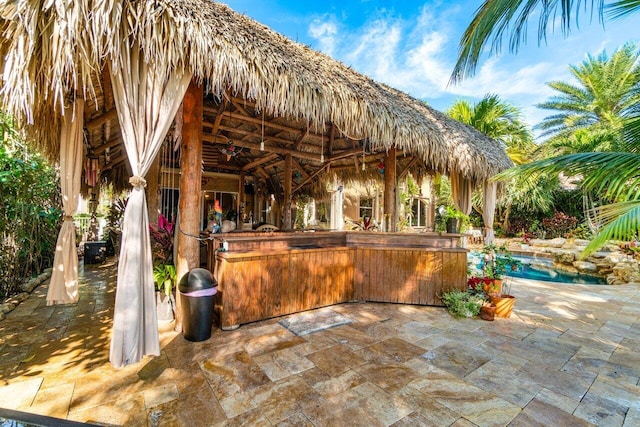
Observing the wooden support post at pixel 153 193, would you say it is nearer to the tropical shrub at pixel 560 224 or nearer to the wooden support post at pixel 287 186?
the wooden support post at pixel 287 186

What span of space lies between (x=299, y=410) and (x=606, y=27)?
432 centimetres

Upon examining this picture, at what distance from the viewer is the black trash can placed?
8.84ft

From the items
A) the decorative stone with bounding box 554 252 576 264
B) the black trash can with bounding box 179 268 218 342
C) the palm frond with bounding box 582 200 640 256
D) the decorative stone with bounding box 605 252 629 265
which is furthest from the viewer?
the decorative stone with bounding box 554 252 576 264

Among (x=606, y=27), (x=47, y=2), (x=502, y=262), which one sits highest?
(x=606, y=27)

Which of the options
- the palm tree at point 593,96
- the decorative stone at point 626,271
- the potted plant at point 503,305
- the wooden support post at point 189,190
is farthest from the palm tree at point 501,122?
the wooden support post at point 189,190

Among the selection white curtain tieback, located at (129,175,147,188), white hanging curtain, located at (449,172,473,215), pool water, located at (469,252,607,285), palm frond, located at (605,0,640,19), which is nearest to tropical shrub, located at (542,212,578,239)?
pool water, located at (469,252,607,285)

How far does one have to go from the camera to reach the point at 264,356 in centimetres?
249

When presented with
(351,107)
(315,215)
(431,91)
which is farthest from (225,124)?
(431,91)

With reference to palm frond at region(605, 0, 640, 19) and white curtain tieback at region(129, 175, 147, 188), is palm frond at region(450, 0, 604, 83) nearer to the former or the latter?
palm frond at region(605, 0, 640, 19)

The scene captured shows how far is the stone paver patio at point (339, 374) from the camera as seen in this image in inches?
70.3

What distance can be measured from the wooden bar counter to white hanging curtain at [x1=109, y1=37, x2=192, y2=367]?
2.88 feet

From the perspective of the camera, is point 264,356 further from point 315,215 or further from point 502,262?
point 315,215

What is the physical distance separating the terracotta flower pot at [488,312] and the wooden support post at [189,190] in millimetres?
3792

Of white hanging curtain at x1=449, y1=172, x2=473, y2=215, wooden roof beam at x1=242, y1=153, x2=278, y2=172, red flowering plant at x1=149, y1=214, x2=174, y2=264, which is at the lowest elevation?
red flowering plant at x1=149, y1=214, x2=174, y2=264
